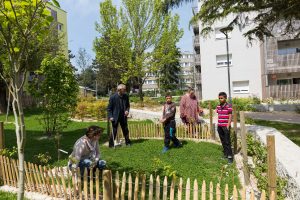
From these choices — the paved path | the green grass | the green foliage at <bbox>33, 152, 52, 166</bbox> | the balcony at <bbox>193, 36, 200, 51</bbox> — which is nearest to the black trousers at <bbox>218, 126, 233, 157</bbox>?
the green foliage at <bbox>33, 152, 52, 166</bbox>

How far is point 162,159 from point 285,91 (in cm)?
2312

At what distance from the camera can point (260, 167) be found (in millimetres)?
6523

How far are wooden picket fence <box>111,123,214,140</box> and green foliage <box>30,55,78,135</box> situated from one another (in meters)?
2.01

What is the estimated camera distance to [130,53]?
25.8 meters

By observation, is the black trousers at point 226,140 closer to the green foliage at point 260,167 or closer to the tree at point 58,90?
the green foliage at point 260,167

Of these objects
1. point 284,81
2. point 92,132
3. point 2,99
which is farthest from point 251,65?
point 92,132

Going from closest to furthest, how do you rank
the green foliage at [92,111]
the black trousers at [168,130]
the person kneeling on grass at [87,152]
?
the person kneeling on grass at [87,152] → the black trousers at [168,130] → the green foliage at [92,111]

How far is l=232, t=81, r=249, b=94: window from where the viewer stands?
3144 cm

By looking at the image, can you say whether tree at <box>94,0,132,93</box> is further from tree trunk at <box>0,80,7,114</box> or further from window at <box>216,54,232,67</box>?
window at <box>216,54,232,67</box>

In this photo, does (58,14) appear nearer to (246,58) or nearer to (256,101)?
(246,58)

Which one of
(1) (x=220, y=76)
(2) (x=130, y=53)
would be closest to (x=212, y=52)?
(1) (x=220, y=76)

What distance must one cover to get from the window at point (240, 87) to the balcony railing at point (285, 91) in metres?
2.92

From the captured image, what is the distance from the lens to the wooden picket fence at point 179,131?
11.0 metres

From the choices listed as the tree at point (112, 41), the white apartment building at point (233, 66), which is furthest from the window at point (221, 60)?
the tree at point (112, 41)
